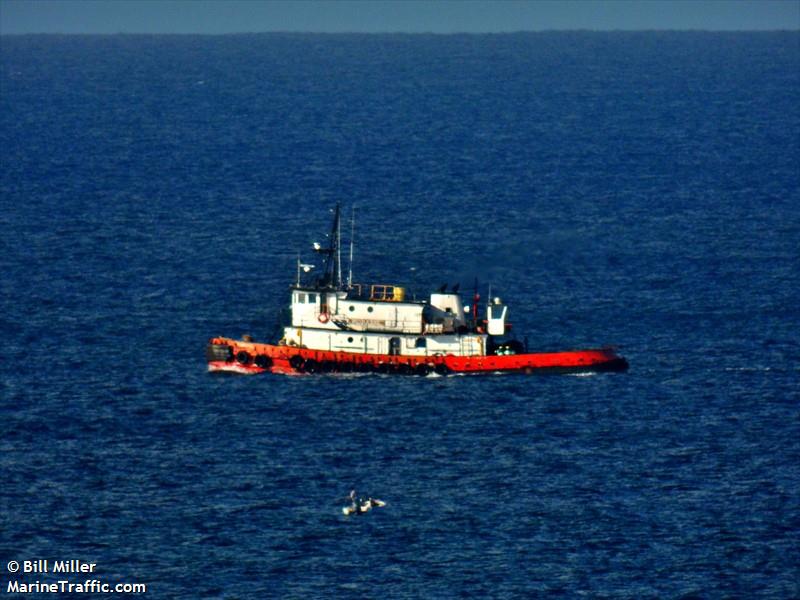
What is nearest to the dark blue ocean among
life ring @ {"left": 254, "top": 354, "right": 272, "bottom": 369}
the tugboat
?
the tugboat

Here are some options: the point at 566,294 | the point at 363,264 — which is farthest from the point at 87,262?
the point at 566,294

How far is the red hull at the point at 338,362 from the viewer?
160 metres

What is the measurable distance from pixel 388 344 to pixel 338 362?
3417 mm

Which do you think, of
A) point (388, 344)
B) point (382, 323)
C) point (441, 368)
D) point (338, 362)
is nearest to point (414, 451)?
point (441, 368)

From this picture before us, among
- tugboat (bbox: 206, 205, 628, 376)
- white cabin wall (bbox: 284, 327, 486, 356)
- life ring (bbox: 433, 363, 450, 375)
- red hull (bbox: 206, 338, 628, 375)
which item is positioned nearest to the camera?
red hull (bbox: 206, 338, 628, 375)

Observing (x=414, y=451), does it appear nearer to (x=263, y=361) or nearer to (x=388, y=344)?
(x=388, y=344)

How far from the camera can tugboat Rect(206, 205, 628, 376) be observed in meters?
160

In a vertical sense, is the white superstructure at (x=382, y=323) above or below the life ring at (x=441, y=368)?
above

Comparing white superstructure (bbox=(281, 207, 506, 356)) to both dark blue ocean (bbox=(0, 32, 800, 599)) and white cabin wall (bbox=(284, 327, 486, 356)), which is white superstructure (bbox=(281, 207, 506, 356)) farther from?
dark blue ocean (bbox=(0, 32, 800, 599))

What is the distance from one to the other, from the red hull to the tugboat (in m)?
0.06

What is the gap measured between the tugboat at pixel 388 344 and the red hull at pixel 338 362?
63 millimetres

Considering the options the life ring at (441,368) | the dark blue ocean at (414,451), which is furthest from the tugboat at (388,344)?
the dark blue ocean at (414,451)

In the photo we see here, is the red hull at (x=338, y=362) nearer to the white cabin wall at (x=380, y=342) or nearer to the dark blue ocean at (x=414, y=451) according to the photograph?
the white cabin wall at (x=380, y=342)

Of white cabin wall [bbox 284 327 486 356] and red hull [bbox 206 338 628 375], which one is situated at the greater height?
white cabin wall [bbox 284 327 486 356]
